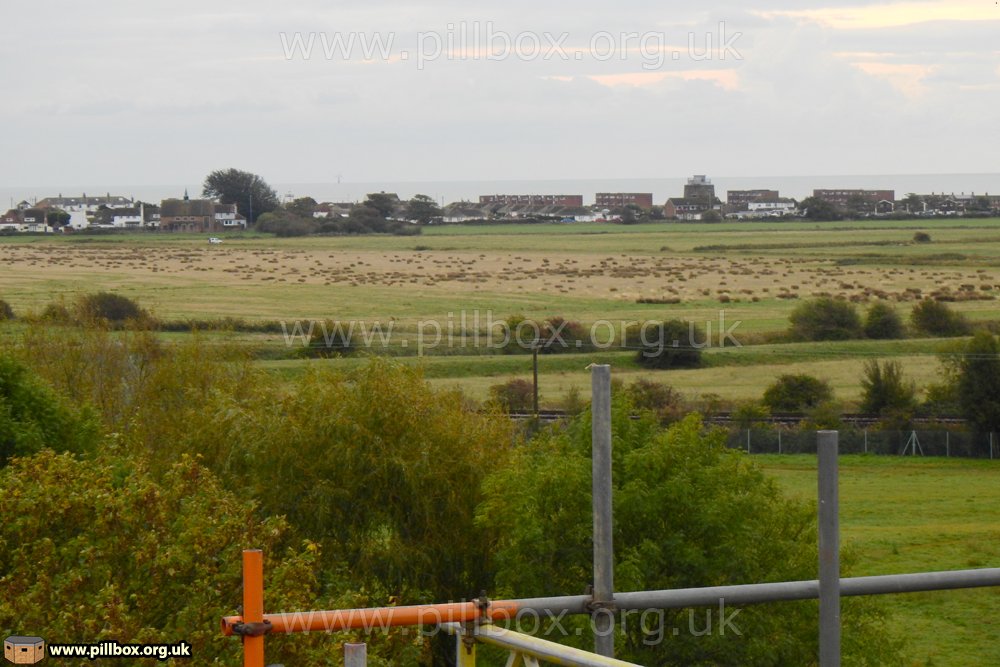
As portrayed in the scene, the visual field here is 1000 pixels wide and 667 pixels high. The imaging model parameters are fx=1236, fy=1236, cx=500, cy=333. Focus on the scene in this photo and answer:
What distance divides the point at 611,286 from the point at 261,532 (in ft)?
319

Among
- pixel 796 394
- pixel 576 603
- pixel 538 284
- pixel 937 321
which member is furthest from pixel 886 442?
pixel 538 284

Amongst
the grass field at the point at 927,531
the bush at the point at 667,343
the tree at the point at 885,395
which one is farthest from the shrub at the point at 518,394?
the tree at the point at 885,395

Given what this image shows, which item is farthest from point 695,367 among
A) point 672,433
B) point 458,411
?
point 672,433

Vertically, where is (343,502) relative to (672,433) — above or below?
below

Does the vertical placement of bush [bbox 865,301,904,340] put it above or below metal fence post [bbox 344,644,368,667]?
below

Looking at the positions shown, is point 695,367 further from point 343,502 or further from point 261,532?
point 261,532

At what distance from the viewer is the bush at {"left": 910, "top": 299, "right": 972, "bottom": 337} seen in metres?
76.9

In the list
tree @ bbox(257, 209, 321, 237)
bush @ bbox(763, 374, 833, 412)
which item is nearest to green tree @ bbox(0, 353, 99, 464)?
bush @ bbox(763, 374, 833, 412)

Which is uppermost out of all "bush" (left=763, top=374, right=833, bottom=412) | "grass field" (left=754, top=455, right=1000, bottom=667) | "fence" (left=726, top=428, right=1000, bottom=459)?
"bush" (left=763, top=374, right=833, bottom=412)

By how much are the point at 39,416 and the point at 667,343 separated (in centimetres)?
4516

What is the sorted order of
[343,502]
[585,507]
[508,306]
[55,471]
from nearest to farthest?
[55,471] → [585,507] → [343,502] → [508,306]

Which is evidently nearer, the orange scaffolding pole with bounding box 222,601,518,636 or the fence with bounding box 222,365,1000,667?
the fence with bounding box 222,365,1000,667

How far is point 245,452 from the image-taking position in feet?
78.4

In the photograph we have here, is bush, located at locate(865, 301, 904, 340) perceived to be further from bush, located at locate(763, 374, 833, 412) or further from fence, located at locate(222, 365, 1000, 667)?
fence, located at locate(222, 365, 1000, 667)
